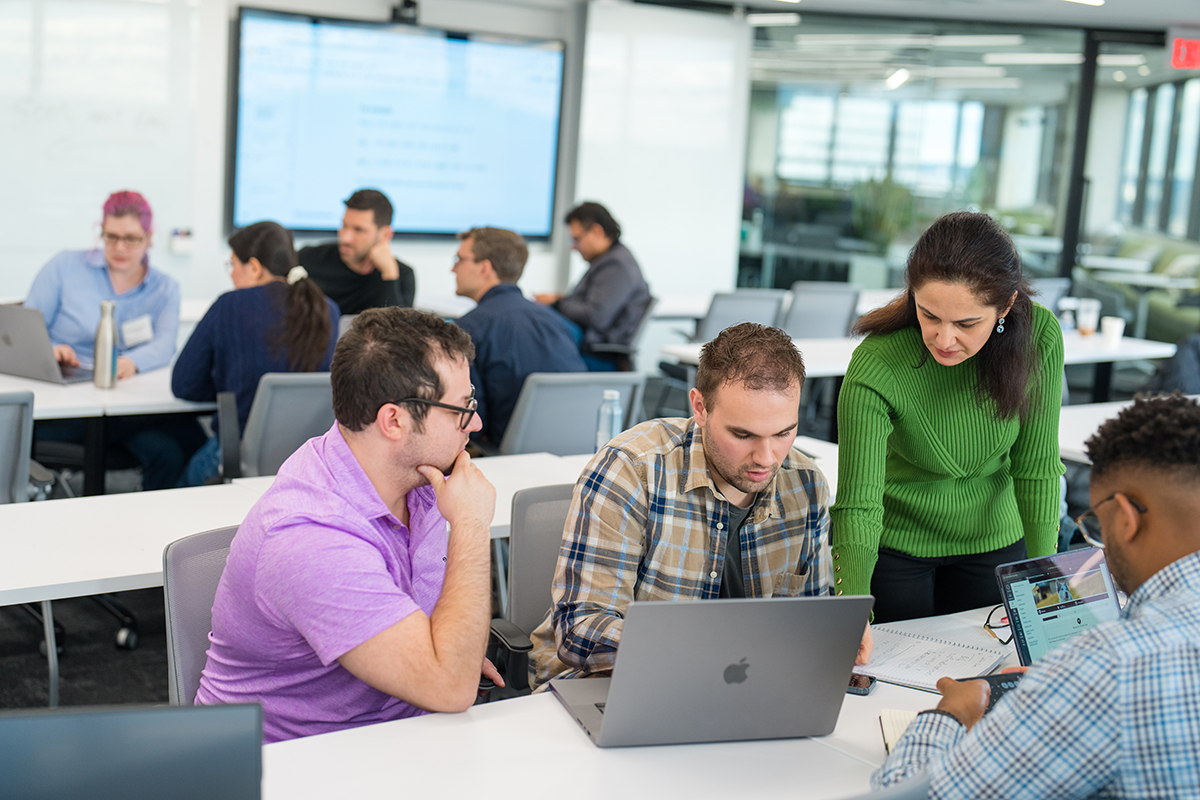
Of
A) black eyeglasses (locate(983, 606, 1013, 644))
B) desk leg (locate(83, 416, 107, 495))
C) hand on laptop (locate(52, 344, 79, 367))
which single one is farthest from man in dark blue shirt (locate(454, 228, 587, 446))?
black eyeglasses (locate(983, 606, 1013, 644))

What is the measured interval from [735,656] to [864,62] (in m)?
8.10

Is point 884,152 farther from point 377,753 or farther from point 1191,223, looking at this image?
point 377,753

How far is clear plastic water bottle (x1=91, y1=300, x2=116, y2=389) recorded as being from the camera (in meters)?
3.62

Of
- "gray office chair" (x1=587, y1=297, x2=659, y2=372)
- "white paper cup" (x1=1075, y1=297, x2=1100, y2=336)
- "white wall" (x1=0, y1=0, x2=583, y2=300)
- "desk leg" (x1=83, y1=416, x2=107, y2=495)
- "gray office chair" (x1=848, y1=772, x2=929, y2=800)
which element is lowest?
"desk leg" (x1=83, y1=416, x2=107, y2=495)

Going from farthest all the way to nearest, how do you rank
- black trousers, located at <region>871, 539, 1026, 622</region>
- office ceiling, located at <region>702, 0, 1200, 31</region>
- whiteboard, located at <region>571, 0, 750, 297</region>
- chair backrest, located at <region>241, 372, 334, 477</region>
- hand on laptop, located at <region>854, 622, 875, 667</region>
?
whiteboard, located at <region>571, 0, 750, 297</region> → office ceiling, located at <region>702, 0, 1200, 31</region> → chair backrest, located at <region>241, 372, 334, 477</region> → black trousers, located at <region>871, 539, 1026, 622</region> → hand on laptop, located at <region>854, 622, 875, 667</region>

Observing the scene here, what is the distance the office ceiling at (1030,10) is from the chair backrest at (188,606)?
7061 mm

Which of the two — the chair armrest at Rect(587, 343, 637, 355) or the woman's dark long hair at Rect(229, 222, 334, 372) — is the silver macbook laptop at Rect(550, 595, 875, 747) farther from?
the chair armrest at Rect(587, 343, 637, 355)

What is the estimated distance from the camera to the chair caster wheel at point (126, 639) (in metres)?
3.31

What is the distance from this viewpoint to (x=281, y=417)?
326cm

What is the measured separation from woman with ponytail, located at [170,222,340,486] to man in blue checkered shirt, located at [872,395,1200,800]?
104 inches

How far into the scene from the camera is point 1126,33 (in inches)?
352

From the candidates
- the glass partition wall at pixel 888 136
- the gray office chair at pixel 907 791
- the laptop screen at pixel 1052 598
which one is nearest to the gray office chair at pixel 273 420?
the laptop screen at pixel 1052 598

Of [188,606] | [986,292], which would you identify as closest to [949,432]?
[986,292]

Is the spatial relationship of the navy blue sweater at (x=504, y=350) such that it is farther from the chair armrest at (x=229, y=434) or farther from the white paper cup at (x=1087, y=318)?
the white paper cup at (x=1087, y=318)
